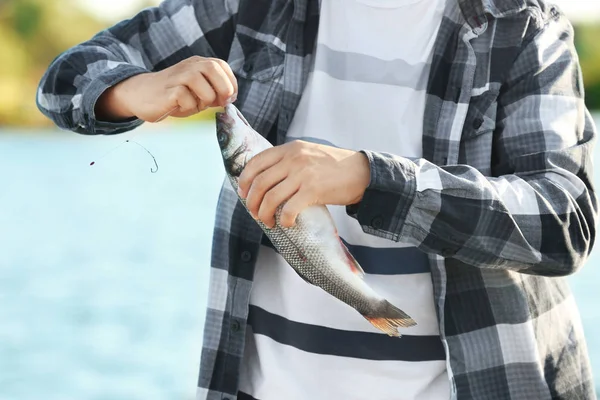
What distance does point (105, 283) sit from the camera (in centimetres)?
798

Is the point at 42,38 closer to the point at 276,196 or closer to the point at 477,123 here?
the point at 477,123

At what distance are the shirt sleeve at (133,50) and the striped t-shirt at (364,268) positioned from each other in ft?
0.79

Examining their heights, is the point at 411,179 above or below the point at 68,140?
above

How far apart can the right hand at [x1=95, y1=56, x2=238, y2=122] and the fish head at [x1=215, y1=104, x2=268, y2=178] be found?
4cm

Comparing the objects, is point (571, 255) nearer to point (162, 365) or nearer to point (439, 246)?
point (439, 246)

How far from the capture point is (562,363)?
5.64 feet

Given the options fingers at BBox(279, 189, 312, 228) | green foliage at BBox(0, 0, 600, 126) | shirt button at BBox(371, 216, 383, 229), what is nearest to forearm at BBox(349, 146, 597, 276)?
shirt button at BBox(371, 216, 383, 229)

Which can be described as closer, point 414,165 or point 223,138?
point 414,165

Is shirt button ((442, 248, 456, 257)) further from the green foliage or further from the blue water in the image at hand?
the green foliage

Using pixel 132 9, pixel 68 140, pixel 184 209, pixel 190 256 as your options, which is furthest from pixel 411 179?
pixel 132 9

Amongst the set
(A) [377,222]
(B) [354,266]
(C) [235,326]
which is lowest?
(C) [235,326]

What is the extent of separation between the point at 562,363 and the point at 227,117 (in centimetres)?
81

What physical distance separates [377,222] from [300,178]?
0.56 ft

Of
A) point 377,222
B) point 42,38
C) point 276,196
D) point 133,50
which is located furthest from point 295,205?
point 42,38
